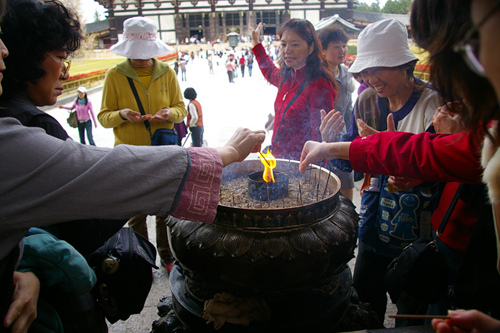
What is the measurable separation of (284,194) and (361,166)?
498mm

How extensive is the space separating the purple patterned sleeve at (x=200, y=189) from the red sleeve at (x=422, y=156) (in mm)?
632

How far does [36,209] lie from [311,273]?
1.03m

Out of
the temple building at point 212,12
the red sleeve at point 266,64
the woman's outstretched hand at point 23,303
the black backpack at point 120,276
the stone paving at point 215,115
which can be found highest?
the temple building at point 212,12

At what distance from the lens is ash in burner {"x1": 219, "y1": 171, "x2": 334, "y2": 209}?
5.57 ft

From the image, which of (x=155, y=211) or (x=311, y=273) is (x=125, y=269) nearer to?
(x=155, y=211)

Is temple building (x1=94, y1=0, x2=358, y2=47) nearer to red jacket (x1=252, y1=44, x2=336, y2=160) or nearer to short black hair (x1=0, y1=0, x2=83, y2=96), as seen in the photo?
red jacket (x1=252, y1=44, x2=336, y2=160)

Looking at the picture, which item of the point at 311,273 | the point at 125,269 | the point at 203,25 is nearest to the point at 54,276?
the point at 125,269

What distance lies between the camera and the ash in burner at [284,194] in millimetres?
1698

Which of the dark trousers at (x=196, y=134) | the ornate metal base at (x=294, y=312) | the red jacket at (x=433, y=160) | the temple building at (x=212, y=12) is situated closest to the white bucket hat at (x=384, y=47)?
the red jacket at (x=433, y=160)

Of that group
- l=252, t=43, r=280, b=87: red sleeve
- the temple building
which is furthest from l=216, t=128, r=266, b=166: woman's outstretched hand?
the temple building

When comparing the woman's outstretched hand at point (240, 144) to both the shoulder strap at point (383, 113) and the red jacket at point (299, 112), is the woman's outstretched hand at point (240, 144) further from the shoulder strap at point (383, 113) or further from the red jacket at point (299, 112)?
the red jacket at point (299, 112)

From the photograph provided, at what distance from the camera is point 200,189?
1106mm

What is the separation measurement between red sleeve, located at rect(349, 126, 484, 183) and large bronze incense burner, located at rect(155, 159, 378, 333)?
0.87ft

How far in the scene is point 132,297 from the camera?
1.53m
